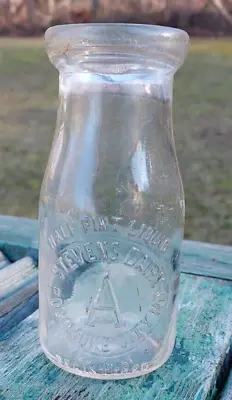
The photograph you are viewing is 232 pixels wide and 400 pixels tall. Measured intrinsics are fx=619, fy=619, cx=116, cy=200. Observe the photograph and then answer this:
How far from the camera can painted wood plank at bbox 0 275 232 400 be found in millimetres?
617

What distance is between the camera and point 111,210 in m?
0.70

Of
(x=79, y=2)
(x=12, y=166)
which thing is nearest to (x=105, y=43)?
(x=12, y=166)

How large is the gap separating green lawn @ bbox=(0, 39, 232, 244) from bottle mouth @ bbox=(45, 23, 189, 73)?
1608 mm

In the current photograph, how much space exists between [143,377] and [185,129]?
3.33m

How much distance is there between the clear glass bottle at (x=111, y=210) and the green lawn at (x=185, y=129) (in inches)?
59.6

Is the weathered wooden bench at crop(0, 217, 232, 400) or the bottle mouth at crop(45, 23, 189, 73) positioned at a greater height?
the bottle mouth at crop(45, 23, 189, 73)

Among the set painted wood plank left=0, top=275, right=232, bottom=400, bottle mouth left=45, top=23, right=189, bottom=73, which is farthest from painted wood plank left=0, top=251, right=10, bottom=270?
bottle mouth left=45, top=23, right=189, bottom=73

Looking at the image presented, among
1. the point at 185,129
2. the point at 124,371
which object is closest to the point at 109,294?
the point at 124,371

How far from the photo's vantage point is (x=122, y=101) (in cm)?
65

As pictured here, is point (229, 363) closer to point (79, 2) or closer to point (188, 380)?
point (188, 380)

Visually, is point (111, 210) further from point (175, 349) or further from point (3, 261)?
point (3, 261)

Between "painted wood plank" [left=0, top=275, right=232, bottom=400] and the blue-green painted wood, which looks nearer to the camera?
"painted wood plank" [left=0, top=275, right=232, bottom=400]

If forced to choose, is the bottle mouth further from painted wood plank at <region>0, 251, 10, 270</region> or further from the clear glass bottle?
painted wood plank at <region>0, 251, 10, 270</region>

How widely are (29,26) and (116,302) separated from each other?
A: 6021 mm
